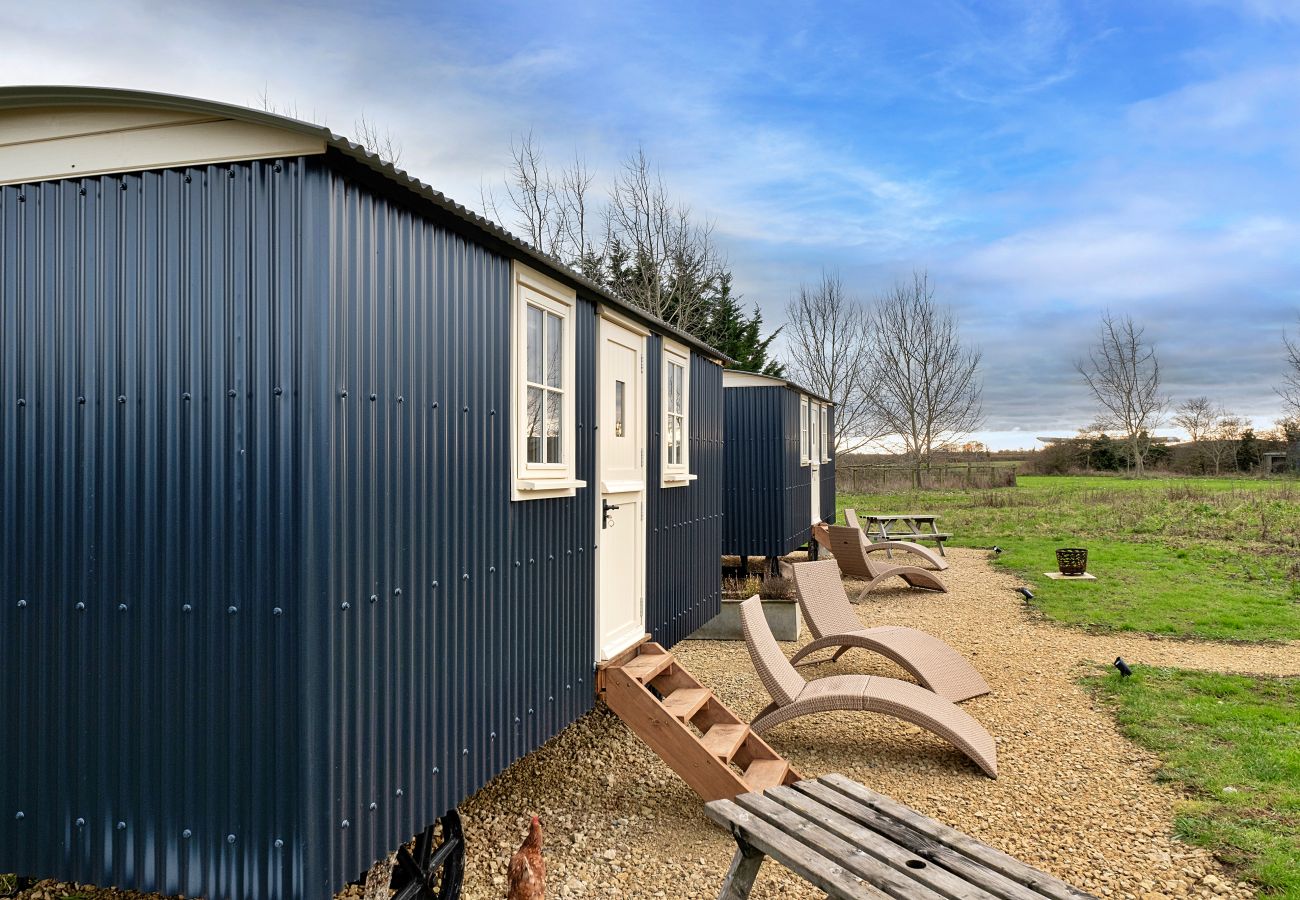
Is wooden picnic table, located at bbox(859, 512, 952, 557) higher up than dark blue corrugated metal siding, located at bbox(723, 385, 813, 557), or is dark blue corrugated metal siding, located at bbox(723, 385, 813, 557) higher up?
dark blue corrugated metal siding, located at bbox(723, 385, 813, 557)

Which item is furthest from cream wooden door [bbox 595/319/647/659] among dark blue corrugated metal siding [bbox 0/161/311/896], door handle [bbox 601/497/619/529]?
dark blue corrugated metal siding [bbox 0/161/311/896]

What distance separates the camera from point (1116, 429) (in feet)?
123

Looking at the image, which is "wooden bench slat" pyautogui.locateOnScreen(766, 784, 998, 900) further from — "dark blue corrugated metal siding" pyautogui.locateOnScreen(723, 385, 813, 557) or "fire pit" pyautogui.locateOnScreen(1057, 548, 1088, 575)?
"fire pit" pyautogui.locateOnScreen(1057, 548, 1088, 575)

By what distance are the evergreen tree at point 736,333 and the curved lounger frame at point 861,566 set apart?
42.3 ft

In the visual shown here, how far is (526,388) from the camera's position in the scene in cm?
412

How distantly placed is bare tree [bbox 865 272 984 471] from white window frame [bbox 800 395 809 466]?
17.1 metres

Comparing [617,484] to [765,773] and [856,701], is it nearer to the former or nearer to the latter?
[765,773]

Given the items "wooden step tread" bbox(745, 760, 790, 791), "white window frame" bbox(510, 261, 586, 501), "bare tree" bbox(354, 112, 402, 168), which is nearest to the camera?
"white window frame" bbox(510, 261, 586, 501)

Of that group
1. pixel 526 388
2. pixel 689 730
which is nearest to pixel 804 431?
pixel 689 730

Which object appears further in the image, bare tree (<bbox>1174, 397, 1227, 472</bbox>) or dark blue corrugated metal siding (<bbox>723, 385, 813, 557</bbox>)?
bare tree (<bbox>1174, 397, 1227, 472</bbox>)

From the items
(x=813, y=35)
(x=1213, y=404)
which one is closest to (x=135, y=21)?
(x=813, y=35)

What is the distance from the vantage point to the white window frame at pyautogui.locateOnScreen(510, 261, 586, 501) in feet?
13.2

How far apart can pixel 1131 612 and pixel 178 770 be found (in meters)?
11.2

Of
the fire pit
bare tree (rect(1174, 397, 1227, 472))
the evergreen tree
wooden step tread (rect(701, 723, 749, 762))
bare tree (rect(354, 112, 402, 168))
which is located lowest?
the fire pit
